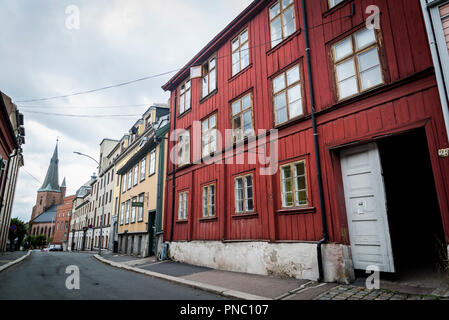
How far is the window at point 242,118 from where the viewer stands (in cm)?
1118

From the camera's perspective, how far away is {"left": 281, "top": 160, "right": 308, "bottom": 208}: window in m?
8.53

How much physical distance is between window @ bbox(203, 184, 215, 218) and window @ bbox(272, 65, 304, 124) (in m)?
4.62

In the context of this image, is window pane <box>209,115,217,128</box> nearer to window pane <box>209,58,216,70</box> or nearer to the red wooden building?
the red wooden building

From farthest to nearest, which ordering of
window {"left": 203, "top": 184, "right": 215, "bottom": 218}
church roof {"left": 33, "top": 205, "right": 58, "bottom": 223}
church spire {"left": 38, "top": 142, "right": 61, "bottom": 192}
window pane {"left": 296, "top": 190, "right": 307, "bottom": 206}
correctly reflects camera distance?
church spire {"left": 38, "top": 142, "right": 61, "bottom": 192}
church roof {"left": 33, "top": 205, "right": 58, "bottom": 223}
window {"left": 203, "top": 184, "right": 215, "bottom": 218}
window pane {"left": 296, "top": 190, "right": 307, "bottom": 206}

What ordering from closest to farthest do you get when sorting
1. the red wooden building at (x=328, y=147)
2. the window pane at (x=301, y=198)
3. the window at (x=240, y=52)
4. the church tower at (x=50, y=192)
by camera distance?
the red wooden building at (x=328, y=147), the window pane at (x=301, y=198), the window at (x=240, y=52), the church tower at (x=50, y=192)

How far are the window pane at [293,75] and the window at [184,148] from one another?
7.19 meters

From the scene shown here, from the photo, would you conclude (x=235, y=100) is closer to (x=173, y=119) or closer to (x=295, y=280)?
(x=173, y=119)

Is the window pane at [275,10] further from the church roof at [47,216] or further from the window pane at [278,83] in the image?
the church roof at [47,216]

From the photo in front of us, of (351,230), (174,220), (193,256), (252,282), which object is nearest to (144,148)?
(174,220)

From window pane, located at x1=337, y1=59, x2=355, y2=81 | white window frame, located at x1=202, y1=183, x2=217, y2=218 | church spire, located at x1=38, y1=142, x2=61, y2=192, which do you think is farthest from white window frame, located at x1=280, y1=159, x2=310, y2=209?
church spire, located at x1=38, y1=142, x2=61, y2=192

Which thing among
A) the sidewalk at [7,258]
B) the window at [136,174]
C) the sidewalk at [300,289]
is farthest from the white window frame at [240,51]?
the sidewalk at [7,258]

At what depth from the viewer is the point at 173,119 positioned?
17.3 meters

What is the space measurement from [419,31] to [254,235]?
23.9 feet

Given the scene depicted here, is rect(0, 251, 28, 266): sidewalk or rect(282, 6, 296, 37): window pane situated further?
rect(0, 251, 28, 266): sidewalk
